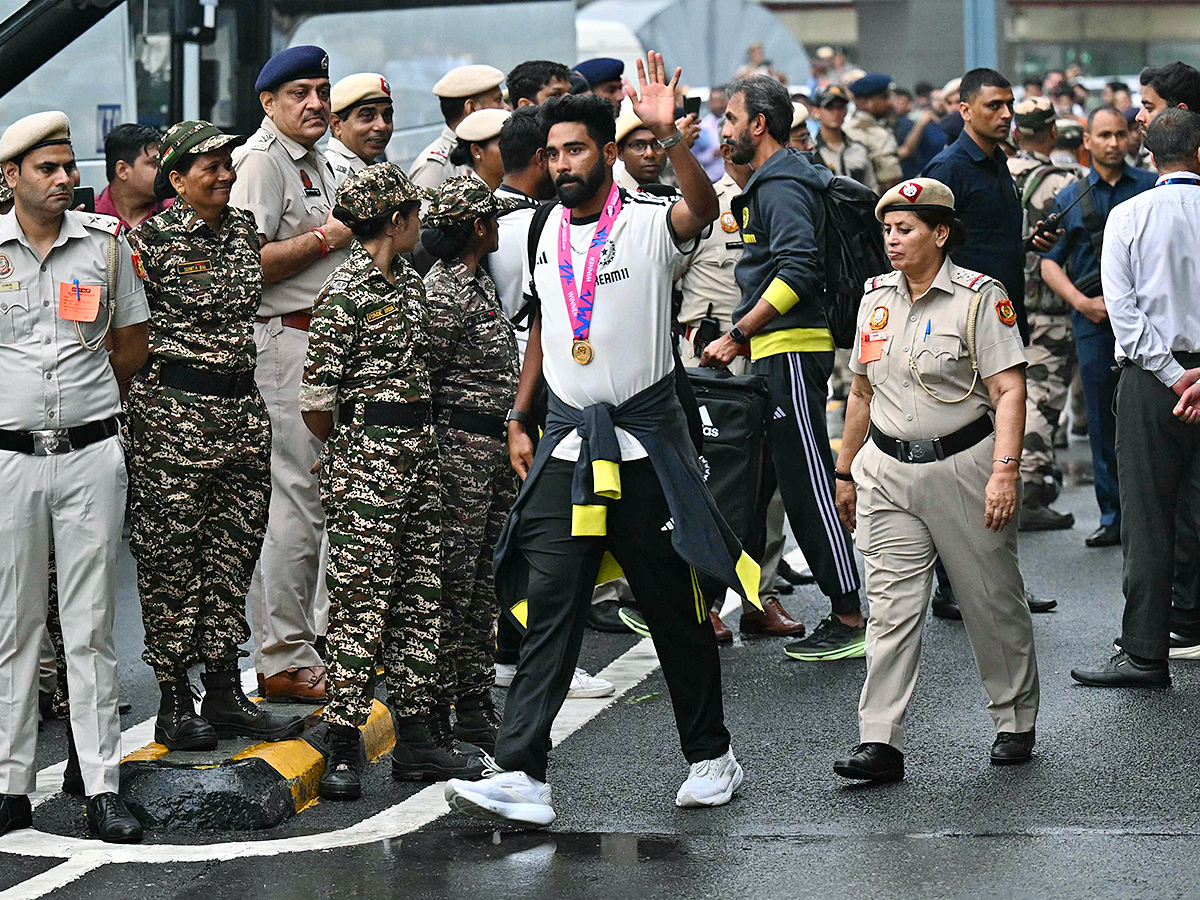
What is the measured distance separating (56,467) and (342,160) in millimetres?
2219

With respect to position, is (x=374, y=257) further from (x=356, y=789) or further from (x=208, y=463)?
(x=356, y=789)

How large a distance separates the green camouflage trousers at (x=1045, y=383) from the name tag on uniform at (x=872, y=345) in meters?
4.67

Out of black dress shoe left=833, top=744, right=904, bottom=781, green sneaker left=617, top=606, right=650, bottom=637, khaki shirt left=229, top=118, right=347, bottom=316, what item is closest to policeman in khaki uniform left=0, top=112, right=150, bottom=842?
khaki shirt left=229, top=118, right=347, bottom=316

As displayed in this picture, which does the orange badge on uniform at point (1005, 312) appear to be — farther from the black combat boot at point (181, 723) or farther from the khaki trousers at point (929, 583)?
the black combat boot at point (181, 723)

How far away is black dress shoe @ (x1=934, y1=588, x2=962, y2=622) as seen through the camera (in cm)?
874

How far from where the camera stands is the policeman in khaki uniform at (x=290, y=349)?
23.5ft

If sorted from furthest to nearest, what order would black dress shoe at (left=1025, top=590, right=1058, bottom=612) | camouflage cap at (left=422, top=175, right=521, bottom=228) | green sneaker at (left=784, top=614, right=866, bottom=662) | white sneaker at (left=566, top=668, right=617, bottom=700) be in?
1. black dress shoe at (left=1025, top=590, right=1058, bottom=612)
2. green sneaker at (left=784, top=614, right=866, bottom=662)
3. white sneaker at (left=566, top=668, right=617, bottom=700)
4. camouflage cap at (left=422, top=175, right=521, bottom=228)

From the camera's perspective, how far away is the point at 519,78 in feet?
30.0

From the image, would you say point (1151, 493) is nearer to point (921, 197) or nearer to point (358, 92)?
point (921, 197)

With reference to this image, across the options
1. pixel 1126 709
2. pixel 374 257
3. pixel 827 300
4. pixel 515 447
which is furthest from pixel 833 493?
pixel 374 257

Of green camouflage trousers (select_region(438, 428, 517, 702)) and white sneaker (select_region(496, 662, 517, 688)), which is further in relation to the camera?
white sneaker (select_region(496, 662, 517, 688))

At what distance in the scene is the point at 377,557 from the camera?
6.17 meters

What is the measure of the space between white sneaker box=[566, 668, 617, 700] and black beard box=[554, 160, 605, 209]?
227 centimetres

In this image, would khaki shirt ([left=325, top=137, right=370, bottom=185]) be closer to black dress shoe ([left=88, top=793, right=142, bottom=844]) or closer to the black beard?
the black beard
